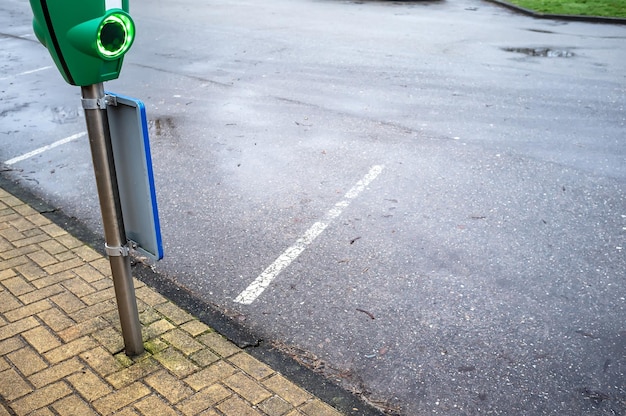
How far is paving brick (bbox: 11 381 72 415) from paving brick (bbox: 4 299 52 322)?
76 cm

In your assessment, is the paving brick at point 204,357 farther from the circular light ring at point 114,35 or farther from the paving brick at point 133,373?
the circular light ring at point 114,35

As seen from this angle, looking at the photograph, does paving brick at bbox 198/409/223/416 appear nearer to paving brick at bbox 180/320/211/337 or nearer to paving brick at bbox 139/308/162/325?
paving brick at bbox 180/320/211/337

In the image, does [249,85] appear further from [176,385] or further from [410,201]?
[176,385]

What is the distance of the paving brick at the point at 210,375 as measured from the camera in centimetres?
331

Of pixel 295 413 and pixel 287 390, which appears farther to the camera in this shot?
pixel 287 390

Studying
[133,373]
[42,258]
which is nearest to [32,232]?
[42,258]

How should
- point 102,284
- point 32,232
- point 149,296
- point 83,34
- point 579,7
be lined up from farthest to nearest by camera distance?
1. point 579,7
2. point 32,232
3. point 102,284
4. point 149,296
5. point 83,34

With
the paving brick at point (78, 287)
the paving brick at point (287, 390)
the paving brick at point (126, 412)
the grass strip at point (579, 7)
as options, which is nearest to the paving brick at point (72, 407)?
the paving brick at point (126, 412)

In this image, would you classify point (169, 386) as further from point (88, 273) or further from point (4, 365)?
point (88, 273)

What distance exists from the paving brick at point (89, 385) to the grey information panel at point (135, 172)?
718 millimetres

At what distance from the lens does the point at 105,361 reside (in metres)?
3.47

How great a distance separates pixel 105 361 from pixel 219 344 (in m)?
0.63

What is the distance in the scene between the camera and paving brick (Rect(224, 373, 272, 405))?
3222mm

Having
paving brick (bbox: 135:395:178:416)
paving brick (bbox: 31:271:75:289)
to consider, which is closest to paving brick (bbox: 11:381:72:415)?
paving brick (bbox: 135:395:178:416)
